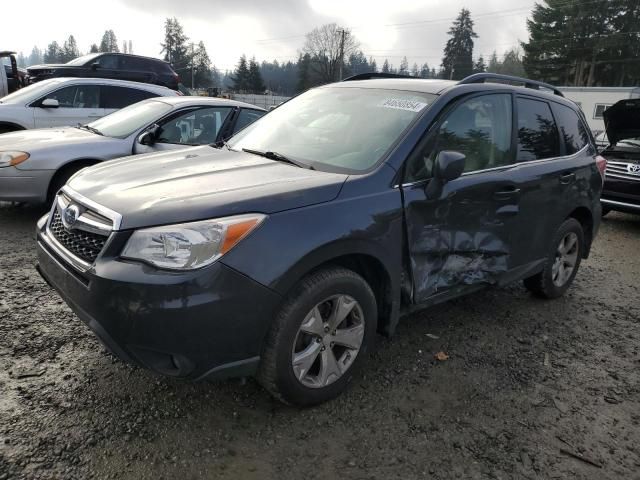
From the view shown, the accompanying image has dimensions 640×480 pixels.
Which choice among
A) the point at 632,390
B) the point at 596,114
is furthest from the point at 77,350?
the point at 596,114

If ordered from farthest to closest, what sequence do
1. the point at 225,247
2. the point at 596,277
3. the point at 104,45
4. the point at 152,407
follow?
1. the point at 104,45
2. the point at 596,277
3. the point at 152,407
4. the point at 225,247

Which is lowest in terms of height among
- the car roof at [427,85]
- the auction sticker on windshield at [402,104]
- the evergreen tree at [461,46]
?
the auction sticker on windshield at [402,104]

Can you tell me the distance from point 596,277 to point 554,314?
1554 millimetres

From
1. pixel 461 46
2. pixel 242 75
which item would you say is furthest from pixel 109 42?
pixel 461 46

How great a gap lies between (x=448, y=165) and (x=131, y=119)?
473 centimetres

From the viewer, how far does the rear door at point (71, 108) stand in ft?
25.0

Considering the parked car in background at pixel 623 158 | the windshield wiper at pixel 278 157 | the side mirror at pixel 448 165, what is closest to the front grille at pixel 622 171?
the parked car in background at pixel 623 158

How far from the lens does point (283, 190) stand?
251cm

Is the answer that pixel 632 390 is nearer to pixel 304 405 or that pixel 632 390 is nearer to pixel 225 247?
pixel 304 405

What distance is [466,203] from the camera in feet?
10.6

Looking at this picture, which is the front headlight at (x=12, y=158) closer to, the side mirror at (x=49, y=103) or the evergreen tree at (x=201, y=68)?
the side mirror at (x=49, y=103)

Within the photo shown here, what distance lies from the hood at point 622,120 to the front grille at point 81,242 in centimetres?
826

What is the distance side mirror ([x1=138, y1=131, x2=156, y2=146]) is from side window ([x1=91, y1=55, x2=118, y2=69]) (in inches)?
404

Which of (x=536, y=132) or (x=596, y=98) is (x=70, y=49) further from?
(x=536, y=132)
